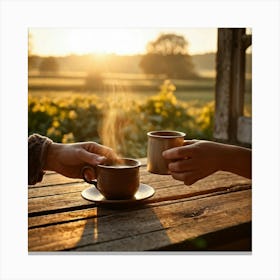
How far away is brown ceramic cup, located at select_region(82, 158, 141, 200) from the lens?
1.30 metres

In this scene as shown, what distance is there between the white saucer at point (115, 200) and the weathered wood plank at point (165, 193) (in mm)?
28

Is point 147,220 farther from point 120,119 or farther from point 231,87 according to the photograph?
point 120,119

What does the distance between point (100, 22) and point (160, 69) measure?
2.22ft

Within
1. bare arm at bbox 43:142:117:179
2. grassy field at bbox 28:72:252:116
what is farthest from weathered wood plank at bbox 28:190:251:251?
grassy field at bbox 28:72:252:116

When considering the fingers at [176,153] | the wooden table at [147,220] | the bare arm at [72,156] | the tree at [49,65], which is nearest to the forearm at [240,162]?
the wooden table at [147,220]

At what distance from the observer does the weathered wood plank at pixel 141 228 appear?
3.75ft

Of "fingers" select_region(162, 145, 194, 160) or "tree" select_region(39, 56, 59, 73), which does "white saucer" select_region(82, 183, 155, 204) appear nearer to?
"fingers" select_region(162, 145, 194, 160)

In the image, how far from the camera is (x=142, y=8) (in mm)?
1762

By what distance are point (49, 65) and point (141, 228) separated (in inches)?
41.9

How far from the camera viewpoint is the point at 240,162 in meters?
1.72

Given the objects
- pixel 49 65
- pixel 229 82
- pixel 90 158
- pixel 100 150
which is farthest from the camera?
pixel 229 82

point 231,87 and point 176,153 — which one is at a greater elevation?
point 231,87

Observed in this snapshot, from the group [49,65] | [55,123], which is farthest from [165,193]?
[55,123]

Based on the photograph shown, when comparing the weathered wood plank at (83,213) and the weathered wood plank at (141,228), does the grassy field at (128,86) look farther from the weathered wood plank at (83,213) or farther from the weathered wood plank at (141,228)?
the weathered wood plank at (141,228)
